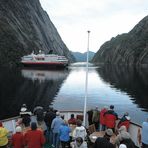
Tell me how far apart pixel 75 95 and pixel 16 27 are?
12059 cm

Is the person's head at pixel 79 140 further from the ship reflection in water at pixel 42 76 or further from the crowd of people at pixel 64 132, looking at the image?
the ship reflection in water at pixel 42 76

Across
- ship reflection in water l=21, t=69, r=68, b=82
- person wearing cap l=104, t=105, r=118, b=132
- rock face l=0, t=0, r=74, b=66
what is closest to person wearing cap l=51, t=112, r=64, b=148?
person wearing cap l=104, t=105, r=118, b=132

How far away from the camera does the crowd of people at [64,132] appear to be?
1471 cm

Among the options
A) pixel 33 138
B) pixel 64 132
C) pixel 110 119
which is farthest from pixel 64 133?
pixel 110 119

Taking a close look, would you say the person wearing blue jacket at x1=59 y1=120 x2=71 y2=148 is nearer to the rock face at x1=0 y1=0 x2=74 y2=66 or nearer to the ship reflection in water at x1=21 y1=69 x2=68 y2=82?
the ship reflection in water at x1=21 y1=69 x2=68 y2=82

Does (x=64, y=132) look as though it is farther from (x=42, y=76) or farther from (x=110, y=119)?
(x=42, y=76)

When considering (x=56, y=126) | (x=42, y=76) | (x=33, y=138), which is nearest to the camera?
(x=33, y=138)

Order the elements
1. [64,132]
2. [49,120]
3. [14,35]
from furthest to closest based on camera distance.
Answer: [14,35], [49,120], [64,132]

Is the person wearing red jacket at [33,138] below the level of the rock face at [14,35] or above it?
below

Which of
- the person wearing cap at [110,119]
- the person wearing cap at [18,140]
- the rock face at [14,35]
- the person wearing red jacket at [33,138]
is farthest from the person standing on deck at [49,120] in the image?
the rock face at [14,35]

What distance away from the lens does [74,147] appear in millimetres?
15414

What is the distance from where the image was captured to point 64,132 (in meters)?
17.9

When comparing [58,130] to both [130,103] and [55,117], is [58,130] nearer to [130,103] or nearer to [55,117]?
[55,117]

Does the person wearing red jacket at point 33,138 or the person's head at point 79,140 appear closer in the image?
the person's head at point 79,140
